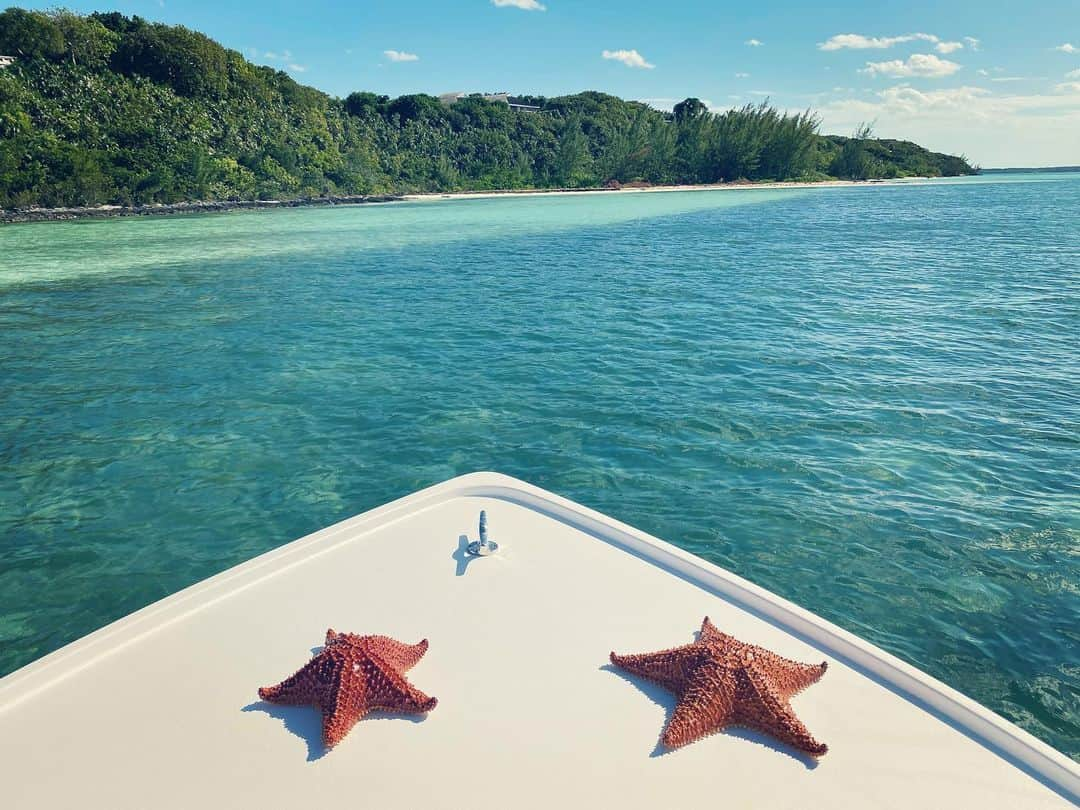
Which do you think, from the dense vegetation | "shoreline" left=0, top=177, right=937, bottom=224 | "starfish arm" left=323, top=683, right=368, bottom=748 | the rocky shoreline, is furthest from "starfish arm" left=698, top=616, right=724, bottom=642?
the dense vegetation

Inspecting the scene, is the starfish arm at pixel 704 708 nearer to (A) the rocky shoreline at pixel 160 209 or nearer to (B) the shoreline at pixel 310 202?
(B) the shoreline at pixel 310 202

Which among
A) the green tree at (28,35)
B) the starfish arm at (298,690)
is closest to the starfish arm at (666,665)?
the starfish arm at (298,690)

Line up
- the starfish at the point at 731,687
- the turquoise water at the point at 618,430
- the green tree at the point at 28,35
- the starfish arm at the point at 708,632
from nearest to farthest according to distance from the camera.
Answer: the starfish at the point at 731,687 → the starfish arm at the point at 708,632 → the turquoise water at the point at 618,430 → the green tree at the point at 28,35

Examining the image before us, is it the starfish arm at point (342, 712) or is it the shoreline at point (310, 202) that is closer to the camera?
the starfish arm at point (342, 712)

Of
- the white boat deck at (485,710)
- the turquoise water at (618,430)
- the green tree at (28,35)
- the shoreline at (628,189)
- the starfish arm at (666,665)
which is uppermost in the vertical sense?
the green tree at (28,35)

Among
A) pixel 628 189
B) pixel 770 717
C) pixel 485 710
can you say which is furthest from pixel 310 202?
pixel 770 717

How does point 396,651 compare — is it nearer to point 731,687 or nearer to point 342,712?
point 342,712
